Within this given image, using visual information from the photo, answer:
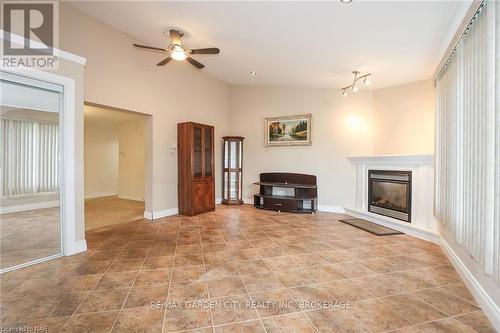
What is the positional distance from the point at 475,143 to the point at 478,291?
1.34m

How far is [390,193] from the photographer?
4.47 metres

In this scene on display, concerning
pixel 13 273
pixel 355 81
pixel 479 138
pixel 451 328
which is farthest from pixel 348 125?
pixel 13 273

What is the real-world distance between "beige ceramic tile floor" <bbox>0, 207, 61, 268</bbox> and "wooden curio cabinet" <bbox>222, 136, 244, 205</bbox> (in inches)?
155

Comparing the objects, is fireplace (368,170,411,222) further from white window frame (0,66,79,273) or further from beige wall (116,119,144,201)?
beige wall (116,119,144,201)

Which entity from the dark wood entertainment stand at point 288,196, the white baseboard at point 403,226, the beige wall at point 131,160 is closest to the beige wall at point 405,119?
the white baseboard at point 403,226

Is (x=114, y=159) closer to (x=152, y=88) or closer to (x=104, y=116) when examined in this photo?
(x=104, y=116)

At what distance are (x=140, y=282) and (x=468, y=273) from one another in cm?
335

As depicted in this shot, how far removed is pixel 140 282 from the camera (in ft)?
7.64

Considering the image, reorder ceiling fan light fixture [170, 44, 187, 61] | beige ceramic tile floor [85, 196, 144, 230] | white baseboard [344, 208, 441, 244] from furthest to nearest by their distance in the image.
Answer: beige ceramic tile floor [85, 196, 144, 230]
white baseboard [344, 208, 441, 244]
ceiling fan light fixture [170, 44, 187, 61]

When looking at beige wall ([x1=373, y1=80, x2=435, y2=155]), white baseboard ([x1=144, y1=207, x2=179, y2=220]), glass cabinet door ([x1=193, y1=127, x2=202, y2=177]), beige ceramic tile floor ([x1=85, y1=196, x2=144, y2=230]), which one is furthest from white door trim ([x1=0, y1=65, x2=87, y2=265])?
beige wall ([x1=373, y1=80, x2=435, y2=155])

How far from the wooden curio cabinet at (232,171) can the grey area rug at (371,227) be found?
2.92 metres

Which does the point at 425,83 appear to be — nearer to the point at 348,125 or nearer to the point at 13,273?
the point at 348,125

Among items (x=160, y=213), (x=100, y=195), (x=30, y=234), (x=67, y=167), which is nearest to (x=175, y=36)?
(x=67, y=167)

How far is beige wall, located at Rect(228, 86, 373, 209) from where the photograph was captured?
563 centimetres
